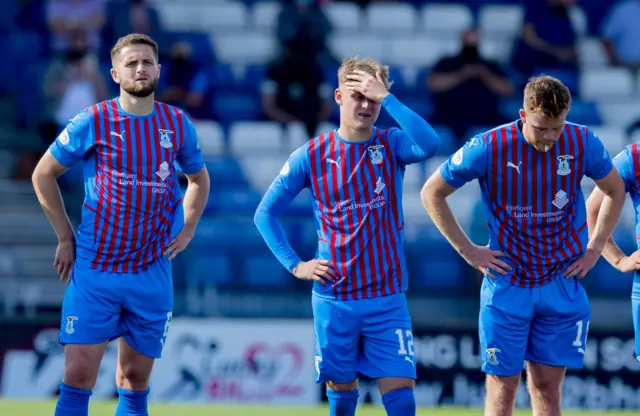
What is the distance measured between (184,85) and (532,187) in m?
6.97

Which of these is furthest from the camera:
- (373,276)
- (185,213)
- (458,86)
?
(458,86)

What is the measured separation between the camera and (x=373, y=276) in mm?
5566

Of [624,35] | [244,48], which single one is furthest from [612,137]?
[244,48]

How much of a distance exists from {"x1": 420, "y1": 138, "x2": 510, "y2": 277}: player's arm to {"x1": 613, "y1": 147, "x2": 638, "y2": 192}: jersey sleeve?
0.76 metres

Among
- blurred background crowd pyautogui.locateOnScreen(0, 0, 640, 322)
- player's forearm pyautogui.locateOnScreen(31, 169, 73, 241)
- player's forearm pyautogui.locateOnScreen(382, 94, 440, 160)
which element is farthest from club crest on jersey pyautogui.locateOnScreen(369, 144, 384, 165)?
blurred background crowd pyautogui.locateOnScreen(0, 0, 640, 322)

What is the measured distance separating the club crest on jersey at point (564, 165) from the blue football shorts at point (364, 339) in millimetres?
982

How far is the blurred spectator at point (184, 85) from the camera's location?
12.0 meters

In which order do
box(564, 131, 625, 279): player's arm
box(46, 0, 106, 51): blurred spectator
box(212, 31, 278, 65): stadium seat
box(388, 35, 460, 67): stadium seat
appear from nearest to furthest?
box(564, 131, 625, 279): player's arm < box(46, 0, 106, 51): blurred spectator < box(388, 35, 460, 67): stadium seat < box(212, 31, 278, 65): stadium seat

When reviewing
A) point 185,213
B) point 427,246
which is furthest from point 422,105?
point 185,213

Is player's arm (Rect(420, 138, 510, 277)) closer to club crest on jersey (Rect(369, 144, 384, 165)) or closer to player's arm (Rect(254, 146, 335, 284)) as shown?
club crest on jersey (Rect(369, 144, 384, 165))

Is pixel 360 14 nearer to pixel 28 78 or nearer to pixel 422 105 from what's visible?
pixel 422 105

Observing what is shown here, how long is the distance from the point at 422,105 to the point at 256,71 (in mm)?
1970

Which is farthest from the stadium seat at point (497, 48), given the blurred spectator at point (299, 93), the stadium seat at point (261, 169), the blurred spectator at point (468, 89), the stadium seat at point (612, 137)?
the stadium seat at point (261, 169)

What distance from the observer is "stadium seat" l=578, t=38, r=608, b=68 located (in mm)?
13430
